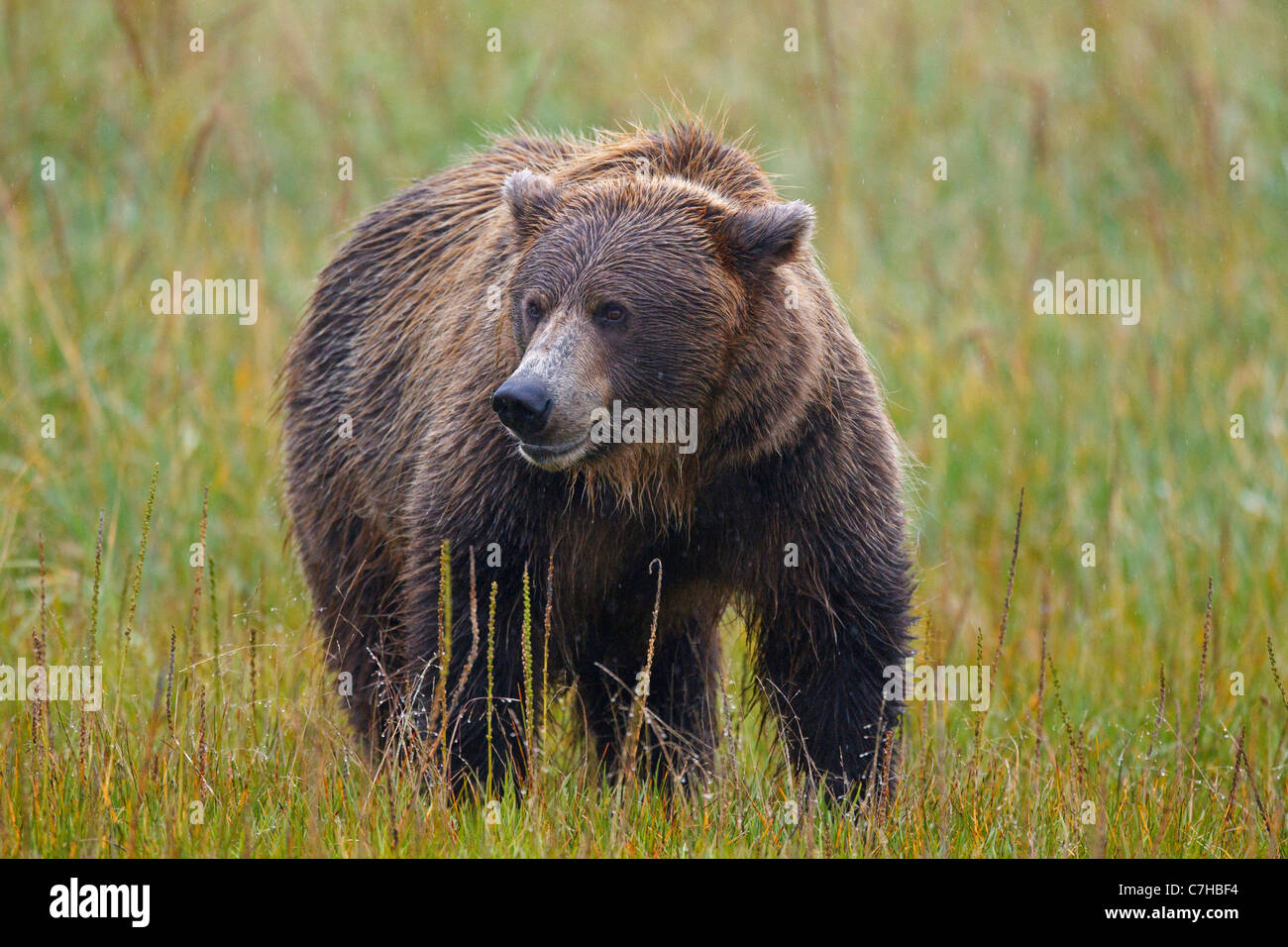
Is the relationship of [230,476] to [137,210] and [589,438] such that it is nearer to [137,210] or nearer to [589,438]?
[137,210]

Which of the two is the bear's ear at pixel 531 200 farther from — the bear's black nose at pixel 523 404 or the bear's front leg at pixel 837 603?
the bear's front leg at pixel 837 603

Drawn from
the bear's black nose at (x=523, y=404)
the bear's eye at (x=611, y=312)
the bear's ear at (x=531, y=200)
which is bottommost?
the bear's black nose at (x=523, y=404)

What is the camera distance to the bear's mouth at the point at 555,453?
189 inches

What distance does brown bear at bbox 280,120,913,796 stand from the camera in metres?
5.01

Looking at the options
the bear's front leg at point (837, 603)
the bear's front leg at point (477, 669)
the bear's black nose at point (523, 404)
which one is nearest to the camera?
the bear's black nose at point (523, 404)

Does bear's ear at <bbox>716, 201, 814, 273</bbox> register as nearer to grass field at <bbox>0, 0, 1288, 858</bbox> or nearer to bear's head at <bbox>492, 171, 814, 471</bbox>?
bear's head at <bbox>492, 171, 814, 471</bbox>

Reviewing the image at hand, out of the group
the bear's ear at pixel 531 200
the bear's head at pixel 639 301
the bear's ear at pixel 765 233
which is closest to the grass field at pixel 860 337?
the bear's head at pixel 639 301

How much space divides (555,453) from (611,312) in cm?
49

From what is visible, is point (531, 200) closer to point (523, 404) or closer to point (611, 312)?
point (611, 312)

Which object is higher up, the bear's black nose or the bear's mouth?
the bear's black nose

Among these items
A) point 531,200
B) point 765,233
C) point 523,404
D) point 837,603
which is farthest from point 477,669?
point 765,233

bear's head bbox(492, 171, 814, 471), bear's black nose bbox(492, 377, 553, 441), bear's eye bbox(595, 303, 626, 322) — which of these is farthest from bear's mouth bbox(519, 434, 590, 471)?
bear's eye bbox(595, 303, 626, 322)

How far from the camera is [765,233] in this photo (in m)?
5.13

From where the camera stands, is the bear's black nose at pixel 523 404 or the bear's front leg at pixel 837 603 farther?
the bear's front leg at pixel 837 603
